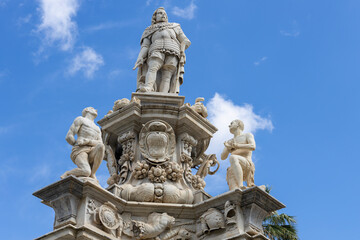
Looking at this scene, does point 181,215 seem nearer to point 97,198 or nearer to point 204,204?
point 204,204

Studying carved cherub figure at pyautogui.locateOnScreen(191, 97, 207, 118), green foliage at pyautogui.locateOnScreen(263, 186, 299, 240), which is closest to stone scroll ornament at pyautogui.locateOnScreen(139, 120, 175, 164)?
carved cherub figure at pyautogui.locateOnScreen(191, 97, 207, 118)

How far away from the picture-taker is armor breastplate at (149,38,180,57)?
1477 centimetres

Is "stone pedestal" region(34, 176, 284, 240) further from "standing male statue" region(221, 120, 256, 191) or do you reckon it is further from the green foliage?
the green foliage

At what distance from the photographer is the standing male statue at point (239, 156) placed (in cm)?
1240

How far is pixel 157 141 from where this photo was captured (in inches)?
510

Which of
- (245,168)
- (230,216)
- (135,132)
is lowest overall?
(230,216)

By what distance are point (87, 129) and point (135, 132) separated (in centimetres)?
127

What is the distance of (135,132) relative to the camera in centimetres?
1341

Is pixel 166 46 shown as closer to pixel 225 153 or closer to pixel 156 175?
pixel 225 153

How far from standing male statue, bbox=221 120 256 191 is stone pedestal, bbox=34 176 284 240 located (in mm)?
719

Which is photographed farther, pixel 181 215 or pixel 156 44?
pixel 156 44

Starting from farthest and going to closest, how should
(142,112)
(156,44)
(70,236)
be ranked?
(156,44)
(142,112)
(70,236)

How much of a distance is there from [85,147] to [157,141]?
1.55m

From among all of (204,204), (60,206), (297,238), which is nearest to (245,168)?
(204,204)
